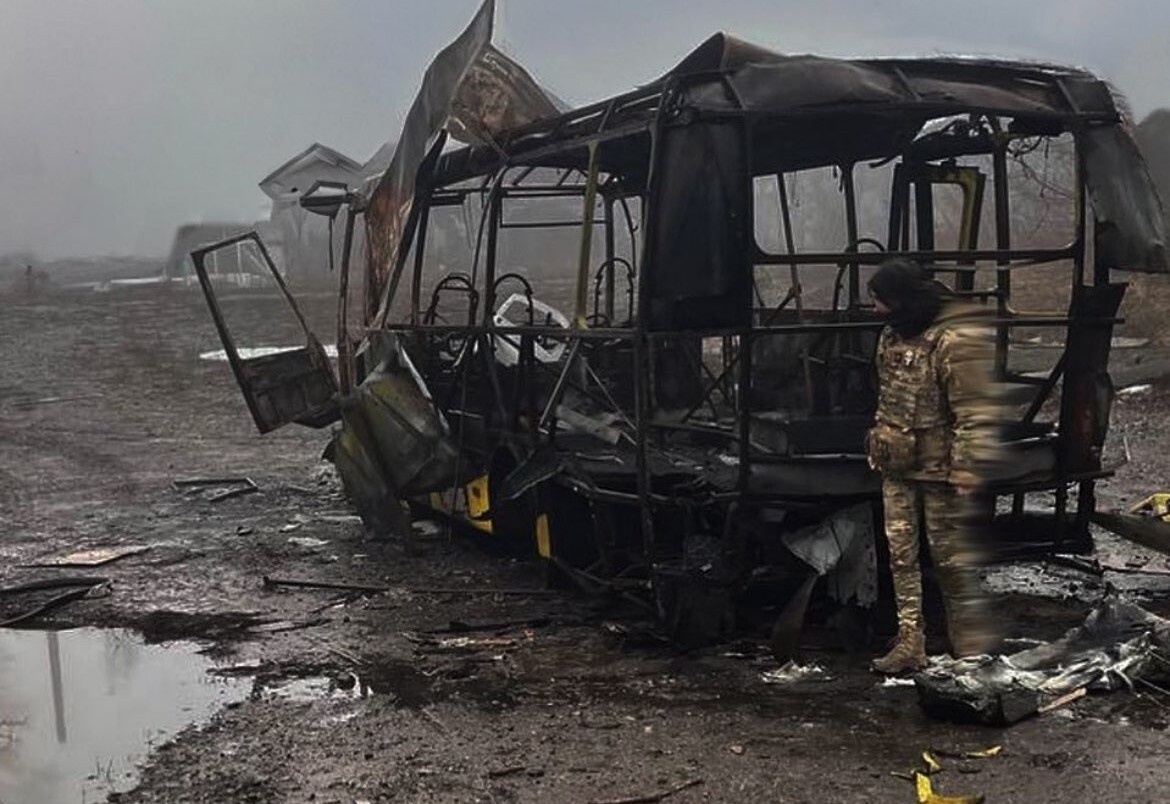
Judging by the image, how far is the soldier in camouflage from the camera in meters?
5.08

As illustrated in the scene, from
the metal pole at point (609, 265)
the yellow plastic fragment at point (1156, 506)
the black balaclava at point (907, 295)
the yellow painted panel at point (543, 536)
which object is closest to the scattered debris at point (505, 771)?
the black balaclava at point (907, 295)

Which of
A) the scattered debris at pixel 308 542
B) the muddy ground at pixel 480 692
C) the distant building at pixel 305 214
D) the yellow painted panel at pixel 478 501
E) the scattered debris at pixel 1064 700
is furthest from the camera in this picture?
the distant building at pixel 305 214

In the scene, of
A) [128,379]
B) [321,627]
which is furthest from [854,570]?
[128,379]

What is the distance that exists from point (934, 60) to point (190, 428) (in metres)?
11.7

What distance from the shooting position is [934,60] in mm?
5645

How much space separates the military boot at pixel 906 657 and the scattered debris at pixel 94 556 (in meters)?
5.17

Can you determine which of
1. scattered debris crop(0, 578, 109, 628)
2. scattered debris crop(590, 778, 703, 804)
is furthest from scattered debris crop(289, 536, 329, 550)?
scattered debris crop(590, 778, 703, 804)

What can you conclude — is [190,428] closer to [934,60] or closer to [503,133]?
[503,133]

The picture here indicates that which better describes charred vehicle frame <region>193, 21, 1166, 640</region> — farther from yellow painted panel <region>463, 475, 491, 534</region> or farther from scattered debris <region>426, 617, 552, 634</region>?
scattered debris <region>426, 617, 552, 634</region>

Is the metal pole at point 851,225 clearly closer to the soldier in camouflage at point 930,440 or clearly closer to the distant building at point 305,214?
the soldier in camouflage at point 930,440

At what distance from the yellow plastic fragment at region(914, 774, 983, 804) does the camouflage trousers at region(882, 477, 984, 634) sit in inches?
47.8

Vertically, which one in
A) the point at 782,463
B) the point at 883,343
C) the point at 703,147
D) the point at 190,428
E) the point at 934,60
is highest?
the point at 934,60

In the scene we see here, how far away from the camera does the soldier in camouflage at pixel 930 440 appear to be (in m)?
5.08

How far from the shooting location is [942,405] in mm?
5129
